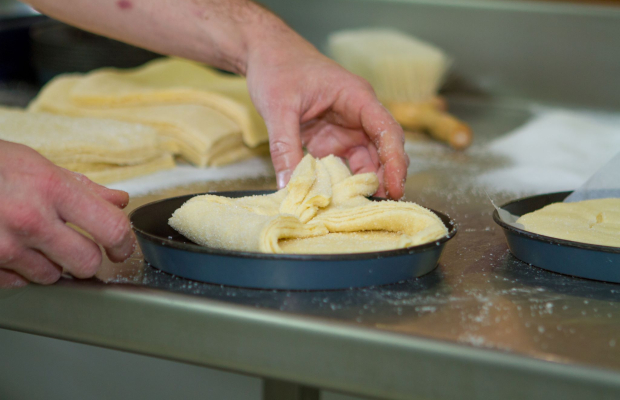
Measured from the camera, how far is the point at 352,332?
1.70ft

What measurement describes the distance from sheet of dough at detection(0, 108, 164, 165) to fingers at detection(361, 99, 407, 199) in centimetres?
44

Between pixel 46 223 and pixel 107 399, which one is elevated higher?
pixel 46 223

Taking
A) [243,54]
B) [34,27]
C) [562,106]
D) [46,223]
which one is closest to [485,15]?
[562,106]

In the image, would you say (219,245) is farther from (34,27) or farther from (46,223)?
(34,27)

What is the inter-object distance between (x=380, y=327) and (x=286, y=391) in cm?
22

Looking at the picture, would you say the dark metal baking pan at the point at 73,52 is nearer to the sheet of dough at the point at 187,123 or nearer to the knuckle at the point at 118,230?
the sheet of dough at the point at 187,123

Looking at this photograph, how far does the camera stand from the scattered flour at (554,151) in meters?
1.22

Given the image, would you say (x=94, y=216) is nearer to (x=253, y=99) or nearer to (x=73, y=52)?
(x=253, y=99)

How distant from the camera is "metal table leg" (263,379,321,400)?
697 millimetres

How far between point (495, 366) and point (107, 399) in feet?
2.29

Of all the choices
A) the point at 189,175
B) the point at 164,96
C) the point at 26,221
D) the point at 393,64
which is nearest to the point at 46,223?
the point at 26,221

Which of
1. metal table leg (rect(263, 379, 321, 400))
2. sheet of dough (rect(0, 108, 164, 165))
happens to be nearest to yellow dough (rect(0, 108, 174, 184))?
sheet of dough (rect(0, 108, 164, 165))

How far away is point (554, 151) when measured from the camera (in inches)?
57.4

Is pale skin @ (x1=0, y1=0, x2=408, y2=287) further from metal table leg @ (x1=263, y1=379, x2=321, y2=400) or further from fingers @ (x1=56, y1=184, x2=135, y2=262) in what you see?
metal table leg @ (x1=263, y1=379, x2=321, y2=400)
